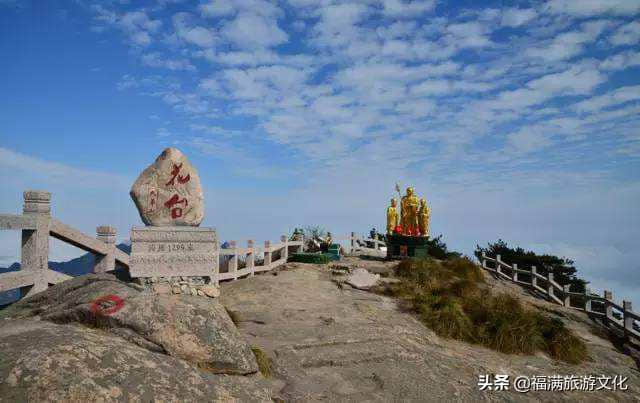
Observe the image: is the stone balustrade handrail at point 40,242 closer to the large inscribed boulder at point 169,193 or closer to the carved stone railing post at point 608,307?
the large inscribed boulder at point 169,193

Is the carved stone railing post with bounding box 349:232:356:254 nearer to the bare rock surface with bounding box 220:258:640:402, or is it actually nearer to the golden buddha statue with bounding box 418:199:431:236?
the golden buddha statue with bounding box 418:199:431:236

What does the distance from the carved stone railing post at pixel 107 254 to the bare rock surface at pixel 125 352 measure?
11.2ft

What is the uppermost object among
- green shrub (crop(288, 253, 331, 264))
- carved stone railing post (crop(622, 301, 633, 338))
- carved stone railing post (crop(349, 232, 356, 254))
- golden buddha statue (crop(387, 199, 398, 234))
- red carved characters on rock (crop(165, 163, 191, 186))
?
red carved characters on rock (crop(165, 163, 191, 186))

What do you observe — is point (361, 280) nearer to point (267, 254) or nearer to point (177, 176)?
point (267, 254)

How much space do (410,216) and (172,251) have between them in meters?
12.5

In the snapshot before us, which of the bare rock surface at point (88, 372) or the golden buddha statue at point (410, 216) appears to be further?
the golden buddha statue at point (410, 216)

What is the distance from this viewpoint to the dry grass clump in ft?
30.8

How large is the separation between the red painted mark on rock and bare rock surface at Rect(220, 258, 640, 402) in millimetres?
2195

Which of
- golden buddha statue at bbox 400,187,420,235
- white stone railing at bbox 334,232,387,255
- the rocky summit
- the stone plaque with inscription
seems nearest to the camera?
the rocky summit

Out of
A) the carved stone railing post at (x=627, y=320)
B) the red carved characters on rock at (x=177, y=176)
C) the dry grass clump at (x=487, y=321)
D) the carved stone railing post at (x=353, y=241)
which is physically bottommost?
the carved stone railing post at (x=627, y=320)

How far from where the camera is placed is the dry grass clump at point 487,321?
9.39 metres

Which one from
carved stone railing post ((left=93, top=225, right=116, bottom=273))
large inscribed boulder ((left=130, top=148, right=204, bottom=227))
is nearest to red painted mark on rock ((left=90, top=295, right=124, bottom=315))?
large inscribed boulder ((left=130, top=148, right=204, bottom=227))

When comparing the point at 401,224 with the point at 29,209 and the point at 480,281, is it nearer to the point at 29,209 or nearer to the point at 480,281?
the point at 480,281

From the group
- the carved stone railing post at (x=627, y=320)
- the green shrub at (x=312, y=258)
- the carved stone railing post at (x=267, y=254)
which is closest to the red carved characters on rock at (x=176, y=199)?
the carved stone railing post at (x=267, y=254)
